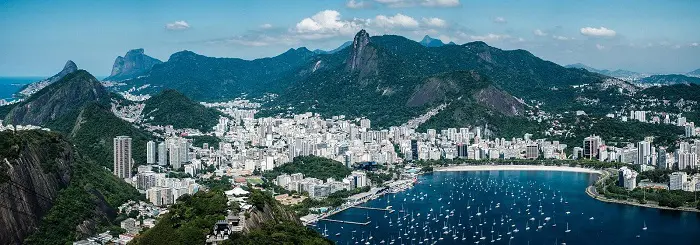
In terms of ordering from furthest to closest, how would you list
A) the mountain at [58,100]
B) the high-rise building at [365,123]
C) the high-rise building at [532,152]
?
the high-rise building at [365,123] < the mountain at [58,100] < the high-rise building at [532,152]

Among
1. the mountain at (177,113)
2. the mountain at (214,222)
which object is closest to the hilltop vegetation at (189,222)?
the mountain at (214,222)

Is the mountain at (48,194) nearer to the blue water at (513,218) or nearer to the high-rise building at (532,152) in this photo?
the blue water at (513,218)

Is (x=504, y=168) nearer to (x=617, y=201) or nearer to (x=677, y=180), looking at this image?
(x=617, y=201)

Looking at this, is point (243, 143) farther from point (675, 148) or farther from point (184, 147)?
point (675, 148)

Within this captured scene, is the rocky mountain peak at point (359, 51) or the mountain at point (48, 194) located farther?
the rocky mountain peak at point (359, 51)

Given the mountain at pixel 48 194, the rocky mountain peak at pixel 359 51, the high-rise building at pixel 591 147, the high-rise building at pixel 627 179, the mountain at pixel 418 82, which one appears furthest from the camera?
the rocky mountain peak at pixel 359 51

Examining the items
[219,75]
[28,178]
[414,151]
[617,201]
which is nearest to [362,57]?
[414,151]

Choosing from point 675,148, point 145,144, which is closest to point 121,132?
point 145,144
